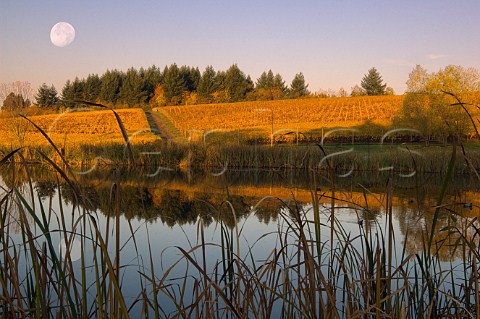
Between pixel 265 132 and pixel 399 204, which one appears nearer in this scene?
pixel 399 204

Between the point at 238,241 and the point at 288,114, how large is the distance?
38000mm

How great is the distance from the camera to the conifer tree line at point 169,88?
5194 cm

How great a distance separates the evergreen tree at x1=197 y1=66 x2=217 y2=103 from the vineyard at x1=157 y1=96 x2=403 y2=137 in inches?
320

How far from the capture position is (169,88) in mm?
52938

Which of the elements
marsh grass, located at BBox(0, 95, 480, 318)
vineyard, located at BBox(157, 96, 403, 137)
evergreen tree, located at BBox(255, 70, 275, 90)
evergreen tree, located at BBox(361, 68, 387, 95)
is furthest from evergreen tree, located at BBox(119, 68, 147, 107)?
marsh grass, located at BBox(0, 95, 480, 318)

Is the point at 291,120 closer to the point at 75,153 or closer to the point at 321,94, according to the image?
the point at 321,94

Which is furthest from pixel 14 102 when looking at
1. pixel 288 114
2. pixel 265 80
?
pixel 265 80

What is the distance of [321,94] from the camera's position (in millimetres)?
49219

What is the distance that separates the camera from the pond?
120 centimetres

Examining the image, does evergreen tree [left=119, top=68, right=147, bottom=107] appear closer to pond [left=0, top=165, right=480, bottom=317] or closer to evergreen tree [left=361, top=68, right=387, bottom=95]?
evergreen tree [left=361, top=68, right=387, bottom=95]

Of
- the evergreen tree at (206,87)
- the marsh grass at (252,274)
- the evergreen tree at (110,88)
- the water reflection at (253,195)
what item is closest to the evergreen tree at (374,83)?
the evergreen tree at (206,87)

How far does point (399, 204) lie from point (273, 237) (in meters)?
4.09

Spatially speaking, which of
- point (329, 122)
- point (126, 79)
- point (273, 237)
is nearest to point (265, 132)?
point (329, 122)

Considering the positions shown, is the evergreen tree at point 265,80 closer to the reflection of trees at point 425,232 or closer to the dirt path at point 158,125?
the dirt path at point 158,125
